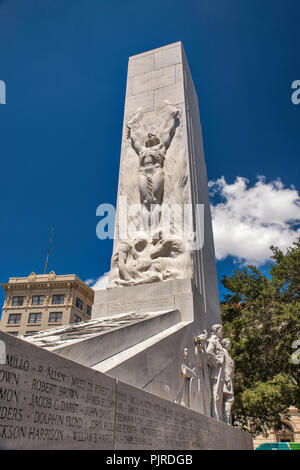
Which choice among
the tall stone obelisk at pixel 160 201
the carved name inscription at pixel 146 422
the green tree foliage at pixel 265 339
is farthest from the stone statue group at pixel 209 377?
the green tree foliage at pixel 265 339

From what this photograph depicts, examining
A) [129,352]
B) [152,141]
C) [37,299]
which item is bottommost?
[129,352]

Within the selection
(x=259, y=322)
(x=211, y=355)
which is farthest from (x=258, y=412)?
(x=211, y=355)

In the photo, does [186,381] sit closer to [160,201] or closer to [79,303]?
[160,201]

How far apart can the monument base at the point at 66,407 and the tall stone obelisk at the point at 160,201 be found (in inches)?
195

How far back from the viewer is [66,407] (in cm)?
317

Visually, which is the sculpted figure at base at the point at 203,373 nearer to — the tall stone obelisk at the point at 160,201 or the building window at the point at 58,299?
the tall stone obelisk at the point at 160,201

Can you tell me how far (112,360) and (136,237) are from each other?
6.81 metres

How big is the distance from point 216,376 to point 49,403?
7606 millimetres

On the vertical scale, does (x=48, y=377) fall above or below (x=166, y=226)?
below

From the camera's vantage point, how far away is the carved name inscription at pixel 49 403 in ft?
8.70

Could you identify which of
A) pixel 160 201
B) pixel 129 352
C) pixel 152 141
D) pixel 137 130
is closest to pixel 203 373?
pixel 129 352

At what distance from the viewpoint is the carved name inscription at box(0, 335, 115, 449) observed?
8.70 ft

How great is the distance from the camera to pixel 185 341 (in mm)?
8148

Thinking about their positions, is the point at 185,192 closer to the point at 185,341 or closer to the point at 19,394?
the point at 185,341
